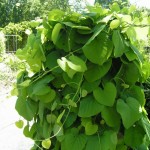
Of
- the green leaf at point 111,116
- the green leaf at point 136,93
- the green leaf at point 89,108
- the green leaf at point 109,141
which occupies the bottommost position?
the green leaf at point 109,141

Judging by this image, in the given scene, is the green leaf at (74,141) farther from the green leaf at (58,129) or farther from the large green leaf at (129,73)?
the large green leaf at (129,73)

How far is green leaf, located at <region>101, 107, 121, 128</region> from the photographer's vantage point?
0.84m

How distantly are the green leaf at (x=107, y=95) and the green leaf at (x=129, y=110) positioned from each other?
0.09 feet

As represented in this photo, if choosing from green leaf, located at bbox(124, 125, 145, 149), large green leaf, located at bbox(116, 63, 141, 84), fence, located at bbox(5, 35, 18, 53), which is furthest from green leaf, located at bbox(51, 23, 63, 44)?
fence, located at bbox(5, 35, 18, 53)

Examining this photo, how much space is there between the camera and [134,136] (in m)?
0.88

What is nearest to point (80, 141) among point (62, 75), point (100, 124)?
point (100, 124)

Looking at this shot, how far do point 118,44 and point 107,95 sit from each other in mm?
147

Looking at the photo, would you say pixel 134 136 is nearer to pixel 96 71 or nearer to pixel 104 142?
pixel 104 142

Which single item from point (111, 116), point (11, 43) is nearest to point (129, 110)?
point (111, 116)

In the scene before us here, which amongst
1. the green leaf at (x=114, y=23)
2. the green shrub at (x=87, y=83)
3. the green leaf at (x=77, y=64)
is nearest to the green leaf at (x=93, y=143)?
the green shrub at (x=87, y=83)

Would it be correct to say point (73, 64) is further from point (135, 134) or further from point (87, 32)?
point (135, 134)

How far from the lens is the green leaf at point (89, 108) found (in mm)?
836

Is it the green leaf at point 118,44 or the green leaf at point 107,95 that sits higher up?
the green leaf at point 118,44

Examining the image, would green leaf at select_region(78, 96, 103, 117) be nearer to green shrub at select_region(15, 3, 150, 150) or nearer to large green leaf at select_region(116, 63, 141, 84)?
green shrub at select_region(15, 3, 150, 150)
